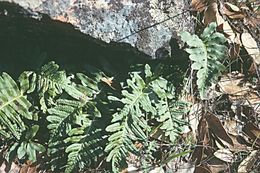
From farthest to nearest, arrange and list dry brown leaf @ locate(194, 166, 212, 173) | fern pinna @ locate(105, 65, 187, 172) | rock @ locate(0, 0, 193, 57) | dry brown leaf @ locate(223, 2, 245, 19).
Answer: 1. dry brown leaf @ locate(223, 2, 245, 19)
2. dry brown leaf @ locate(194, 166, 212, 173)
3. fern pinna @ locate(105, 65, 187, 172)
4. rock @ locate(0, 0, 193, 57)

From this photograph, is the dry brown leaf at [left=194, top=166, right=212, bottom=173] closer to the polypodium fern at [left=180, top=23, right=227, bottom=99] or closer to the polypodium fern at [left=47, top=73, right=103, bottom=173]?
the polypodium fern at [left=180, top=23, right=227, bottom=99]

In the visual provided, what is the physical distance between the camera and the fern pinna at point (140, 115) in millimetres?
2975

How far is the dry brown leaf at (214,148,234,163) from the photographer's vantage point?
10.6 feet

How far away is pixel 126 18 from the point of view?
9.58 ft

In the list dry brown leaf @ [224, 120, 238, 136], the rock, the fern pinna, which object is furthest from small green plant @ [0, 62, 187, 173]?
dry brown leaf @ [224, 120, 238, 136]

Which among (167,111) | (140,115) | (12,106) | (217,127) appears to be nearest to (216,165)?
(217,127)

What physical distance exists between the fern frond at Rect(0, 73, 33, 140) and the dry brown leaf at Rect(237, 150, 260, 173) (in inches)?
45.7

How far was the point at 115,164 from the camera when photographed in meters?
2.98

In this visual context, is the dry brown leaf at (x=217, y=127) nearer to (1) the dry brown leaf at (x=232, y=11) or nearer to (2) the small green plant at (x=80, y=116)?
(2) the small green plant at (x=80, y=116)

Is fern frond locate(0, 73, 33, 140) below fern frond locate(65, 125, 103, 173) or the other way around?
the other way around

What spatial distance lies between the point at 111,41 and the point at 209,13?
2.42 ft

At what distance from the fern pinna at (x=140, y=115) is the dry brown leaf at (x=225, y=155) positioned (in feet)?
0.93

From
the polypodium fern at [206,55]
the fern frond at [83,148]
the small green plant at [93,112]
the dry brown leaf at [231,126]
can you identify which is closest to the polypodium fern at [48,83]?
the small green plant at [93,112]

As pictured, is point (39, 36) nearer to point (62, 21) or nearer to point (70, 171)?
point (62, 21)
